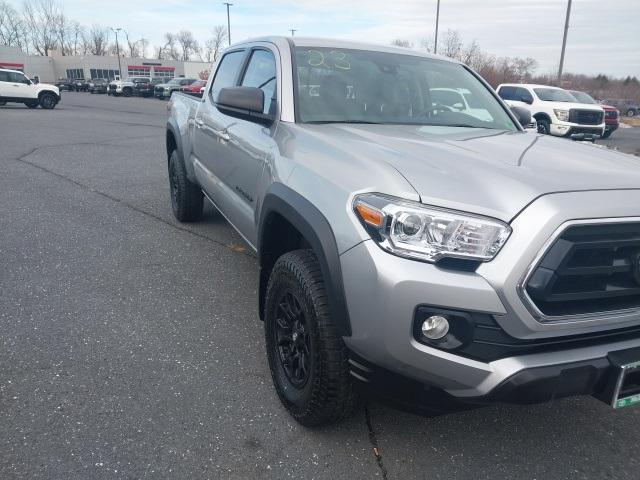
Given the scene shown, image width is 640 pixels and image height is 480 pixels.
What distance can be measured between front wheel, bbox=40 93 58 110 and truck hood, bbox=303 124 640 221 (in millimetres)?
25691

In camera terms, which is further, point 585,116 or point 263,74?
point 585,116

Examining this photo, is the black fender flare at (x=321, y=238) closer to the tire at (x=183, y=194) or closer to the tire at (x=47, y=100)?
the tire at (x=183, y=194)

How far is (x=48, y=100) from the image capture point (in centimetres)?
2436

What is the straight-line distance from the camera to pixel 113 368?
9.31ft

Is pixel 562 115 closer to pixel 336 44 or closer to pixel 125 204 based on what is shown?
pixel 125 204

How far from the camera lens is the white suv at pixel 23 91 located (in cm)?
2331

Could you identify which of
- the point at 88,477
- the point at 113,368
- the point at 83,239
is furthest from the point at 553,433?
the point at 83,239

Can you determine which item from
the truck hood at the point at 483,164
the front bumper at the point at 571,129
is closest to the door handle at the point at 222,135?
the truck hood at the point at 483,164

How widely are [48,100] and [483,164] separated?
26763 millimetres

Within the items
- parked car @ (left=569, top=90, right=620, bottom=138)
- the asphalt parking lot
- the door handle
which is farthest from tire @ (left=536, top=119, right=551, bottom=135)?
the door handle

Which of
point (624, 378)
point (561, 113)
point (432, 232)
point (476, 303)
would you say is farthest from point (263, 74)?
point (561, 113)

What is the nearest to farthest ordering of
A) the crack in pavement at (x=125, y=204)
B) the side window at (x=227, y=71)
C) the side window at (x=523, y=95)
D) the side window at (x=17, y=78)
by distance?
the side window at (x=227, y=71) → the crack in pavement at (x=125, y=204) → the side window at (x=523, y=95) → the side window at (x=17, y=78)

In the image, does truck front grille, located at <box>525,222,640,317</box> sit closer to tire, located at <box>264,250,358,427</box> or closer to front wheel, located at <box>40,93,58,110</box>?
tire, located at <box>264,250,358,427</box>

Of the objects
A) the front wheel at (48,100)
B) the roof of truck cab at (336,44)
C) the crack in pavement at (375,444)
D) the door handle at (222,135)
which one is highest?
the roof of truck cab at (336,44)
